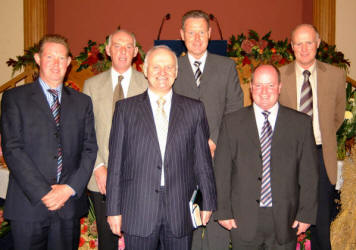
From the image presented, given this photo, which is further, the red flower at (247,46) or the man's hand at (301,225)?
the red flower at (247,46)

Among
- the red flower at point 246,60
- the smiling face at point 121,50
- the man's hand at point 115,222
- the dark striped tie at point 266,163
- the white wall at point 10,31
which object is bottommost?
the man's hand at point 115,222

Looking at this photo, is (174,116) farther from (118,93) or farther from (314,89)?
(314,89)

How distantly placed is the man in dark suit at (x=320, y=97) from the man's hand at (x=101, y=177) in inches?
58.5

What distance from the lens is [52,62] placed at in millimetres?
2287

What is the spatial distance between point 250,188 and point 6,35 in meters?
5.91

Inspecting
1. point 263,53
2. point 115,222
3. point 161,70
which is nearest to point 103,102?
point 161,70

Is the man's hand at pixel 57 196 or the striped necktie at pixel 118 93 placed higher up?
the striped necktie at pixel 118 93

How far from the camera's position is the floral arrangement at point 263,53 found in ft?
12.2

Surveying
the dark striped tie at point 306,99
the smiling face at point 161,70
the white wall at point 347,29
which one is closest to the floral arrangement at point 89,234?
the smiling face at point 161,70

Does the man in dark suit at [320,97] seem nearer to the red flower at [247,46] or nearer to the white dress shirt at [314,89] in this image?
the white dress shirt at [314,89]

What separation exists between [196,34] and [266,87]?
760 mm

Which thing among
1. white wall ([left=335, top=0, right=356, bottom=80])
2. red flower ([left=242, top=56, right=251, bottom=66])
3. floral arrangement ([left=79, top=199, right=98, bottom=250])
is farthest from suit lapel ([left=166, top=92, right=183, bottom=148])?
white wall ([left=335, top=0, right=356, bottom=80])

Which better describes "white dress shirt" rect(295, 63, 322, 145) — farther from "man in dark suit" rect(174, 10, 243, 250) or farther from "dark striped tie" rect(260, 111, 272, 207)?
"dark striped tie" rect(260, 111, 272, 207)

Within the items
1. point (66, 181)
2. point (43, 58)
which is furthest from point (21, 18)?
point (66, 181)
